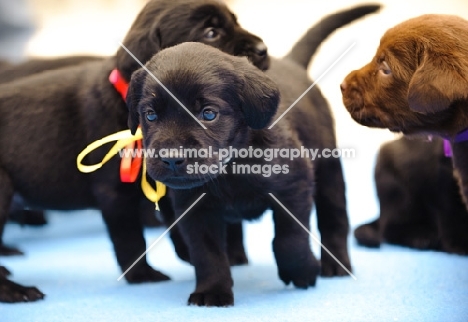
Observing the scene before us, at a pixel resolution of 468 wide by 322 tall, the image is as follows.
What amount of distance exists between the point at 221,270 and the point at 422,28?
38.3 inches

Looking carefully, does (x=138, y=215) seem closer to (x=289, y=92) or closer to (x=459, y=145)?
(x=289, y=92)

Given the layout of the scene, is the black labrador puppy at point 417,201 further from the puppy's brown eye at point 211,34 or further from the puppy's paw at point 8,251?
the puppy's paw at point 8,251

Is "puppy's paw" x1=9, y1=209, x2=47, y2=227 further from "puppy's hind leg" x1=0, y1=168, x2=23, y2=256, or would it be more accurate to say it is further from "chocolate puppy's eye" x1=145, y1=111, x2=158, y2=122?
"chocolate puppy's eye" x1=145, y1=111, x2=158, y2=122

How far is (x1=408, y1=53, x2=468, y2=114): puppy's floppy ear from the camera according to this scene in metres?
2.11

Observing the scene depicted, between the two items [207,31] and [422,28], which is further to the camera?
[207,31]

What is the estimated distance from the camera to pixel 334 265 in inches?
111

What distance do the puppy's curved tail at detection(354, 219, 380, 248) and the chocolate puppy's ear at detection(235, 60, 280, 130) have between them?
1150 mm

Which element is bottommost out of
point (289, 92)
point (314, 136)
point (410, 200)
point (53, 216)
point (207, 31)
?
point (53, 216)

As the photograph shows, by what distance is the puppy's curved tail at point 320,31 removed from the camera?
302 cm

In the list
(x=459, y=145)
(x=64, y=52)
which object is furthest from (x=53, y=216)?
(x=459, y=145)

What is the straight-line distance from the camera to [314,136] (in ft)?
9.29

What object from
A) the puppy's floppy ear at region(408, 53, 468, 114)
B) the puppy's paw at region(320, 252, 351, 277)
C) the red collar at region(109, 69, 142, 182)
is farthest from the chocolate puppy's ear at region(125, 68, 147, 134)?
the puppy's paw at region(320, 252, 351, 277)

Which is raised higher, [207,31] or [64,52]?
[207,31]

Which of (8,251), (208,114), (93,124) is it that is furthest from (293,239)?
(8,251)
